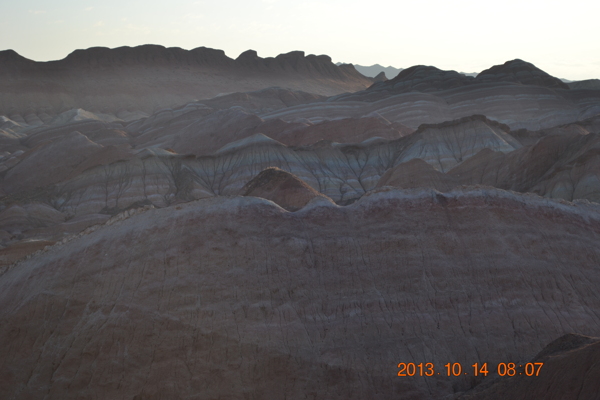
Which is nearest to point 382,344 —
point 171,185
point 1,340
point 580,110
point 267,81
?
point 1,340

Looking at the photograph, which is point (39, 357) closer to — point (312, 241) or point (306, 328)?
point (306, 328)

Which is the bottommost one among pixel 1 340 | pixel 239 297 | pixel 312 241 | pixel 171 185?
pixel 171 185

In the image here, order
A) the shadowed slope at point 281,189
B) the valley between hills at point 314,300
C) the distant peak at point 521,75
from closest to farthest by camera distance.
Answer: the valley between hills at point 314,300, the shadowed slope at point 281,189, the distant peak at point 521,75

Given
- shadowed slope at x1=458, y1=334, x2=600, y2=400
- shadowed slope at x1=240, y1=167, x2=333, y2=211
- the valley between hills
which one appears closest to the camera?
shadowed slope at x1=458, y1=334, x2=600, y2=400

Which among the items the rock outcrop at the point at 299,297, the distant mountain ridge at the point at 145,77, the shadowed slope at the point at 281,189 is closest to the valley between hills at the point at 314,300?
the rock outcrop at the point at 299,297

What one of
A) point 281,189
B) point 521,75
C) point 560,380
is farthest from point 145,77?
point 560,380

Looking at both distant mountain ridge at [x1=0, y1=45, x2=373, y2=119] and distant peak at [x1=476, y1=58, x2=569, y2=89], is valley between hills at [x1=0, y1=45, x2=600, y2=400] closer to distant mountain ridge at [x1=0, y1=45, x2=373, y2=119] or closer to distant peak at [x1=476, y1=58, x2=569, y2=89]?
distant peak at [x1=476, y1=58, x2=569, y2=89]

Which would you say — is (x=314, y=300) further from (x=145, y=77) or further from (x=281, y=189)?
(x=145, y=77)
